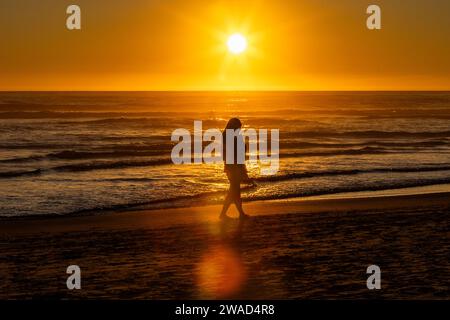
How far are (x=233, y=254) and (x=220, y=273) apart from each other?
46.6 inches

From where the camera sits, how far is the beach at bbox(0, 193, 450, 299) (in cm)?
863

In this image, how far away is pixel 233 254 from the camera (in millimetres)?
10570

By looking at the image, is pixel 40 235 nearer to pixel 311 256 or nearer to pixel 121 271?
pixel 121 271

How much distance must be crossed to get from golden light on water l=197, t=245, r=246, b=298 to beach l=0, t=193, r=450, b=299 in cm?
1

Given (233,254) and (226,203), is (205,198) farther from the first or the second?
(233,254)

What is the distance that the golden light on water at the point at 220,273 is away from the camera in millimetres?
8539

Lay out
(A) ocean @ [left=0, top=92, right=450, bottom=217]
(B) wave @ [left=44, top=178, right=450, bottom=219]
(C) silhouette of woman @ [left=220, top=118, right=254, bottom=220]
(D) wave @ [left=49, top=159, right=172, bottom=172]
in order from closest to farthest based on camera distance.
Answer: (C) silhouette of woman @ [left=220, top=118, right=254, bottom=220] < (B) wave @ [left=44, top=178, right=450, bottom=219] < (A) ocean @ [left=0, top=92, right=450, bottom=217] < (D) wave @ [left=49, top=159, right=172, bottom=172]

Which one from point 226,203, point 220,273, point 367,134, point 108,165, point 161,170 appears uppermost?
point 367,134

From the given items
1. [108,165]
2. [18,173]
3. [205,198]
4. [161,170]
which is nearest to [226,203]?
[205,198]

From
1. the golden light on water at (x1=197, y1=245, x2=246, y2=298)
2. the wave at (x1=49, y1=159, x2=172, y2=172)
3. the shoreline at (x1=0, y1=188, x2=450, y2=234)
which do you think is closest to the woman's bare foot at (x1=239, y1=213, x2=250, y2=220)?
the shoreline at (x1=0, y1=188, x2=450, y2=234)

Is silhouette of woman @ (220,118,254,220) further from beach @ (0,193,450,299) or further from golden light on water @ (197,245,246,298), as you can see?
golden light on water @ (197,245,246,298)

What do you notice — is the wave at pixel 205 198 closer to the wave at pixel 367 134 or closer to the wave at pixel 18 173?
the wave at pixel 18 173

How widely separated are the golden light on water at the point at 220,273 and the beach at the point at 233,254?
0.5 inches
